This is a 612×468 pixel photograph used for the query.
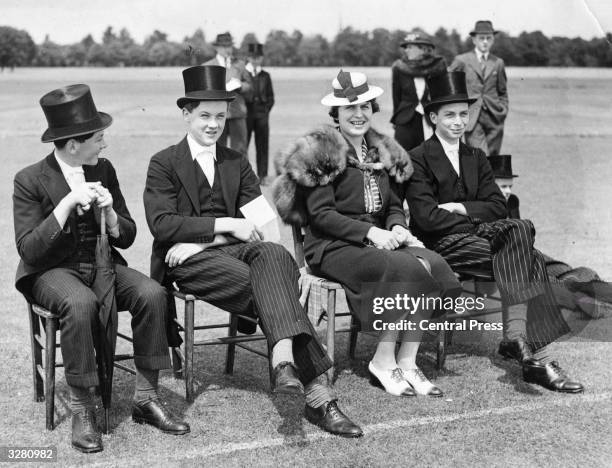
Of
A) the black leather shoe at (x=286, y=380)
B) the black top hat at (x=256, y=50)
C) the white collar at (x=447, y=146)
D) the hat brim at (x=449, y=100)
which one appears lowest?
the black leather shoe at (x=286, y=380)

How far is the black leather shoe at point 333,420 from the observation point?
404cm

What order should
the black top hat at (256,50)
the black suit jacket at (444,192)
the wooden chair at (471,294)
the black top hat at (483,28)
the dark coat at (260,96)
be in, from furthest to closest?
1. the dark coat at (260,96)
2. the black top hat at (256,50)
3. the black top hat at (483,28)
4. the black suit jacket at (444,192)
5. the wooden chair at (471,294)

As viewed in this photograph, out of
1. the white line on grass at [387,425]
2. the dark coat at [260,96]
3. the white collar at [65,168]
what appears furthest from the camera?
the dark coat at [260,96]

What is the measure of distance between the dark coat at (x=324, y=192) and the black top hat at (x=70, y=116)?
44.1 inches

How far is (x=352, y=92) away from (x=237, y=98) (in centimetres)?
789

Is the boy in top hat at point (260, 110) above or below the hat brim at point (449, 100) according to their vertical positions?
below

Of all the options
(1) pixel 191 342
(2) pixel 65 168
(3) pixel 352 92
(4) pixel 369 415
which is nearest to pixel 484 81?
(3) pixel 352 92

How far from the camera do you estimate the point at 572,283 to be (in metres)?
5.87

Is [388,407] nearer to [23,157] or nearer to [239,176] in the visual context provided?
Answer: [239,176]

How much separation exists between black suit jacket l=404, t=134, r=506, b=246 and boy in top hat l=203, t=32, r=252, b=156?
24.7ft

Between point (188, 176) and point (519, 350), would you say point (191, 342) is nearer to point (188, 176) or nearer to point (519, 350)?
point (188, 176)

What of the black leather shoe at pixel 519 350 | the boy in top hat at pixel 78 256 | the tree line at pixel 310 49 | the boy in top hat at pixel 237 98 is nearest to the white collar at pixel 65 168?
the boy in top hat at pixel 78 256

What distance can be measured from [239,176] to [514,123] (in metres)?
19.0

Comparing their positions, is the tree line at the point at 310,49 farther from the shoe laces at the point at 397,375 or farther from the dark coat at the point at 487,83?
the shoe laces at the point at 397,375
